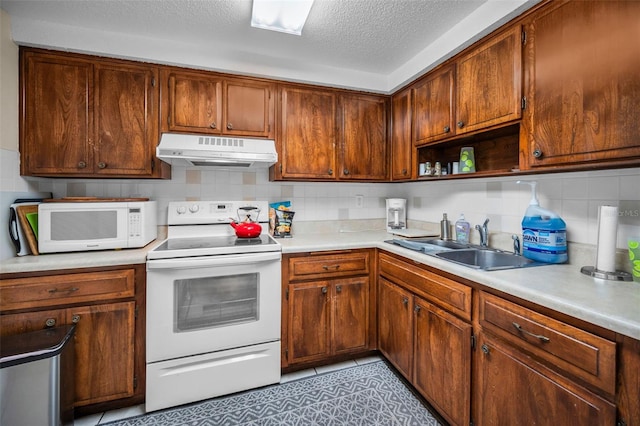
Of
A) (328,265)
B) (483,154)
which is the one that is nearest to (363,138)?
(483,154)

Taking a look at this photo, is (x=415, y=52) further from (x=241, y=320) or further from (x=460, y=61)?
(x=241, y=320)

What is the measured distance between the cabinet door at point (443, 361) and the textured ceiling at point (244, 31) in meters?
1.62

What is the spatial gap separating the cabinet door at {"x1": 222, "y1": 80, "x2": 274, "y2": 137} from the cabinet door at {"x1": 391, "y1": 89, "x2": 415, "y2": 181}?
1082mm

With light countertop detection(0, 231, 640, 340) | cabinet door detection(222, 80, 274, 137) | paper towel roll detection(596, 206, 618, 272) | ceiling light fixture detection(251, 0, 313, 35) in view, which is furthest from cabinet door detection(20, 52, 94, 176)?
paper towel roll detection(596, 206, 618, 272)

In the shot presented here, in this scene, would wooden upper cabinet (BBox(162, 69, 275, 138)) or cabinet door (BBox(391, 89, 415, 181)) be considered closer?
wooden upper cabinet (BBox(162, 69, 275, 138))

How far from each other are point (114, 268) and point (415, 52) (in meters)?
2.49

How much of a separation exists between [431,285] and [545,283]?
0.54 metres

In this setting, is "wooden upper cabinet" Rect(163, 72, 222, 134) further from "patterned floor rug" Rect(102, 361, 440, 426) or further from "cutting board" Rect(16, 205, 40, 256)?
"patterned floor rug" Rect(102, 361, 440, 426)

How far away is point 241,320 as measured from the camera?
1804 mm

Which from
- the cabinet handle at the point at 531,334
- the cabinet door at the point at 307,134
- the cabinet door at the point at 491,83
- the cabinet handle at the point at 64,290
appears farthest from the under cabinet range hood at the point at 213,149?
the cabinet handle at the point at 531,334

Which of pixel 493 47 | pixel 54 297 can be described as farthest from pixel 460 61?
pixel 54 297

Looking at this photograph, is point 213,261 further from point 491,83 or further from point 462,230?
point 491,83

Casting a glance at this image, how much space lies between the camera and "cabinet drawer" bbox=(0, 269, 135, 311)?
56.0 inches

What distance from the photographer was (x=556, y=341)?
96cm
